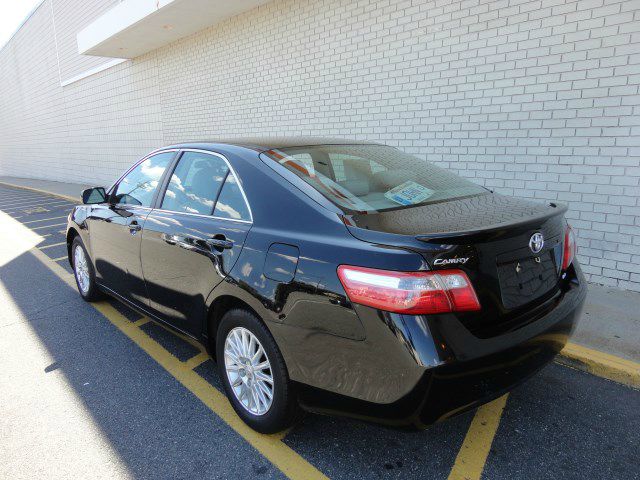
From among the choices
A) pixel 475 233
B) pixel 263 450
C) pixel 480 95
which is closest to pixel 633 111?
pixel 480 95

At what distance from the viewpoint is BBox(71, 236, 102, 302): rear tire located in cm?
439

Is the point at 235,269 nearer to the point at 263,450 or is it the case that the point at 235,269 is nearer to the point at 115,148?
the point at 263,450

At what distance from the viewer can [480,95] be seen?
5.16 m

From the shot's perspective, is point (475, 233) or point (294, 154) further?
point (294, 154)

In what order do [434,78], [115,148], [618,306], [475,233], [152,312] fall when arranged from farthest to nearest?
[115,148] → [434,78] → [618,306] → [152,312] → [475,233]

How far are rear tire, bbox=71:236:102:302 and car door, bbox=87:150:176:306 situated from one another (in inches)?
10.8

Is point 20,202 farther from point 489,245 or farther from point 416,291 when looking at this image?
point 489,245

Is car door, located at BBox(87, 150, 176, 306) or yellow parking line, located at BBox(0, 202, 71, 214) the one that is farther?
yellow parking line, located at BBox(0, 202, 71, 214)

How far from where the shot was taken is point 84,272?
4.61 meters

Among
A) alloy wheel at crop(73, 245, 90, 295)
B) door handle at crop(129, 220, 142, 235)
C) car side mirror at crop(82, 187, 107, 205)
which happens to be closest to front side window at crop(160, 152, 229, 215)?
door handle at crop(129, 220, 142, 235)

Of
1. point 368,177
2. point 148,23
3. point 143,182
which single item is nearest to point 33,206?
point 148,23

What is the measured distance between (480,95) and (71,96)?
60.4 ft

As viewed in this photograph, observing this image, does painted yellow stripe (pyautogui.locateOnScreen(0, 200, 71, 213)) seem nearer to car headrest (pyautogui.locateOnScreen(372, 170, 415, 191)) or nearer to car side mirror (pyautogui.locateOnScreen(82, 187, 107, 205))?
car side mirror (pyautogui.locateOnScreen(82, 187, 107, 205))

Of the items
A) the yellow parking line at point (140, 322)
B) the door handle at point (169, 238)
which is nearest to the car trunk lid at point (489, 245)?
the door handle at point (169, 238)
